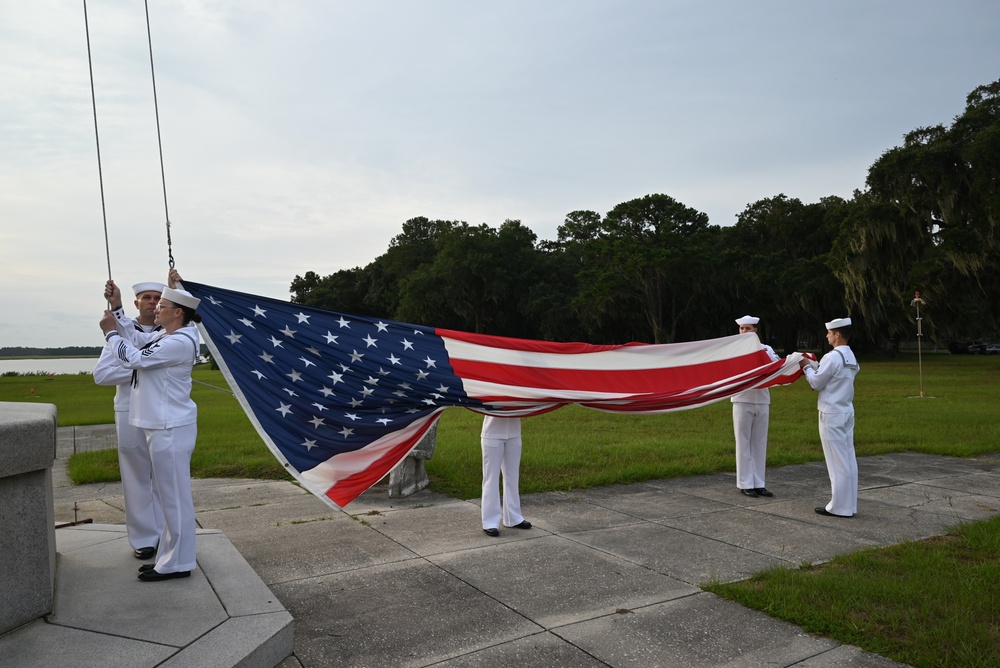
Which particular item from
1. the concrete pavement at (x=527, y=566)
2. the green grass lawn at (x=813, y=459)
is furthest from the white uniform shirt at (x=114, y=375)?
the green grass lawn at (x=813, y=459)

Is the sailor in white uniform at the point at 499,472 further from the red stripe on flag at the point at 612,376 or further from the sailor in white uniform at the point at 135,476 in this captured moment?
the sailor in white uniform at the point at 135,476

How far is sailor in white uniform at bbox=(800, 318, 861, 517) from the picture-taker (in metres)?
6.54

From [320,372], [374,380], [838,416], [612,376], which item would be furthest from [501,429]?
[838,416]

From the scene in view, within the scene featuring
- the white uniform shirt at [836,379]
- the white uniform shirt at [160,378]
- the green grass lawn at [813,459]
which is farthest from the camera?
the white uniform shirt at [836,379]

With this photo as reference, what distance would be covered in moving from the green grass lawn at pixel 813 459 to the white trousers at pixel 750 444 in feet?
4.00

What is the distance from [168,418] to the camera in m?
4.41

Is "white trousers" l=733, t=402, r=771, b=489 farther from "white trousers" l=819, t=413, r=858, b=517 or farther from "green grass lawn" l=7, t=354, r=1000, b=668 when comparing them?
"green grass lawn" l=7, t=354, r=1000, b=668

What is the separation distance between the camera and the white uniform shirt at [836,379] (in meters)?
6.91

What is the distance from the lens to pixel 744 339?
8109 mm

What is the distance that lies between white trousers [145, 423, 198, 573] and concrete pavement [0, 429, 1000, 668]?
0.52ft

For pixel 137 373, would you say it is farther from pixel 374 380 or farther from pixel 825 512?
pixel 825 512

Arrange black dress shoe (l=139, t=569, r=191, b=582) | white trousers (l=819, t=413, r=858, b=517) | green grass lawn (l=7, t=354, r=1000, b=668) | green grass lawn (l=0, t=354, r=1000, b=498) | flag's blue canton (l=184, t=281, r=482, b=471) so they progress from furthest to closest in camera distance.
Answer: green grass lawn (l=0, t=354, r=1000, b=498), white trousers (l=819, t=413, r=858, b=517), flag's blue canton (l=184, t=281, r=482, b=471), black dress shoe (l=139, t=569, r=191, b=582), green grass lawn (l=7, t=354, r=1000, b=668)

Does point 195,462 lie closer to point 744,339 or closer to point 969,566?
point 744,339

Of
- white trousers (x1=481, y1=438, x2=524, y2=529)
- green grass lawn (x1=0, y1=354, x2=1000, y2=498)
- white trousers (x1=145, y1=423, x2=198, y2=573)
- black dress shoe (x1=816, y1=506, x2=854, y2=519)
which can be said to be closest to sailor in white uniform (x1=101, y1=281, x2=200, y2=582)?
white trousers (x1=145, y1=423, x2=198, y2=573)
